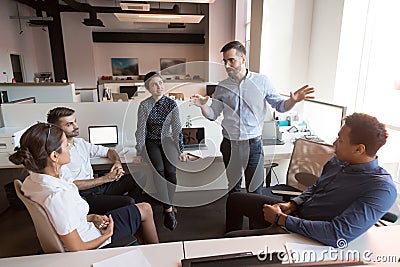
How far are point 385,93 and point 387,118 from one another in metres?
0.29

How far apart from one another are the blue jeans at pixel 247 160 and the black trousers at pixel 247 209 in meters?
0.39

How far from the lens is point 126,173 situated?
103 inches

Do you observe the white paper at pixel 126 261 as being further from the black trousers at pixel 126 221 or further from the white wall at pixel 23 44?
the white wall at pixel 23 44

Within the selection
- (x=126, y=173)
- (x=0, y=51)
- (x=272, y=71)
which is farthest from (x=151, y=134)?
(x=0, y=51)

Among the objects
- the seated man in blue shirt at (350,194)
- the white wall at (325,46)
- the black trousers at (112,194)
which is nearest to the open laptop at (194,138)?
the black trousers at (112,194)

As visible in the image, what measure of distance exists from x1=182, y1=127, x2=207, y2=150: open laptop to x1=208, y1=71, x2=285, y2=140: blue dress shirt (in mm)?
696

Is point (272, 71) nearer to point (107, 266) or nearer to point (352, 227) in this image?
point (352, 227)

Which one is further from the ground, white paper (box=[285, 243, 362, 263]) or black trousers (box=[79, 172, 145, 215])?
white paper (box=[285, 243, 362, 263])

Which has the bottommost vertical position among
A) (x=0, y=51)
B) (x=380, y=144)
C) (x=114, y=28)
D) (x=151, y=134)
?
(x=151, y=134)

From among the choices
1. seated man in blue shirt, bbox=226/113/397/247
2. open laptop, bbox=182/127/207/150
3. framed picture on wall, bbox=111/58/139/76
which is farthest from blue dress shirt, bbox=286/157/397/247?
framed picture on wall, bbox=111/58/139/76

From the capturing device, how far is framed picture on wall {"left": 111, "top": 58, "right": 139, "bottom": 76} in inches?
414

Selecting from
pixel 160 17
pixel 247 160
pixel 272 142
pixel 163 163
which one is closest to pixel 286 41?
pixel 272 142

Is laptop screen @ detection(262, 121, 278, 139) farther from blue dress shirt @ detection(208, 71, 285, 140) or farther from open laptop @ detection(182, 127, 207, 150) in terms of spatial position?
blue dress shirt @ detection(208, 71, 285, 140)

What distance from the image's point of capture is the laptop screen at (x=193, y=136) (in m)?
2.96
